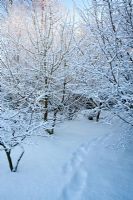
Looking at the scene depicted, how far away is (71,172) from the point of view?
20.1 feet

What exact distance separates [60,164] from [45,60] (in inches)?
165

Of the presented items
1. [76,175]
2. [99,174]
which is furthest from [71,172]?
[99,174]

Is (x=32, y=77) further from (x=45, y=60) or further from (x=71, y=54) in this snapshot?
(x=71, y=54)

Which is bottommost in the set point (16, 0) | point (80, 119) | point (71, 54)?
point (80, 119)

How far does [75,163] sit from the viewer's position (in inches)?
265

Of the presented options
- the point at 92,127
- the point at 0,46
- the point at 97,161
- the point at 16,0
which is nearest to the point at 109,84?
the point at 97,161

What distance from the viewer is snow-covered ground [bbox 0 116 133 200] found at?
5070 millimetres

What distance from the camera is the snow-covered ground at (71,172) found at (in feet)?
16.6

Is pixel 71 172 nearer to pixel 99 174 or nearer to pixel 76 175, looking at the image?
pixel 76 175

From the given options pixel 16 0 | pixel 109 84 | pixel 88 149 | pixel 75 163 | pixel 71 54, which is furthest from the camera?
pixel 16 0

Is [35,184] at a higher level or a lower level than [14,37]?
lower

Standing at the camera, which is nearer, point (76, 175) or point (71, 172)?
point (76, 175)

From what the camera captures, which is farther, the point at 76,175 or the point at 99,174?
the point at 99,174

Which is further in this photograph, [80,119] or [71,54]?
[80,119]
